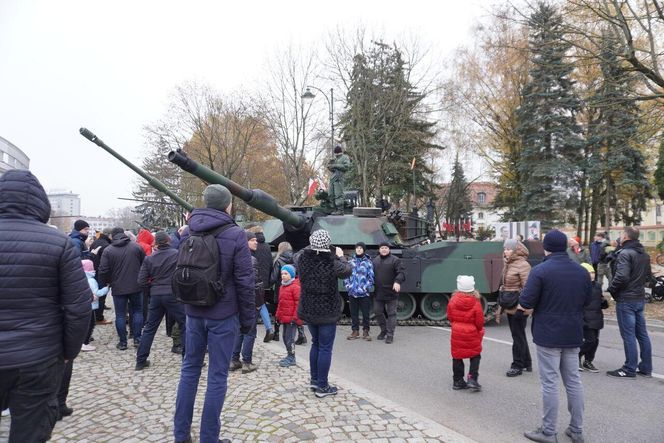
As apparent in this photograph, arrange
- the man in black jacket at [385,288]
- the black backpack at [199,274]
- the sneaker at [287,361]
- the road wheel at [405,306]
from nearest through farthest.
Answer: the black backpack at [199,274] → the sneaker at [287,361] → the man in black jacket at [385,288] → the road wheel at [405,306]

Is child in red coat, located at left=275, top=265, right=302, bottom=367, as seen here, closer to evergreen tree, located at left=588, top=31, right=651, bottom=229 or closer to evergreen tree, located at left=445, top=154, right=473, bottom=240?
evergreen tree, located at left=588, top=31, right=651, bottom=229

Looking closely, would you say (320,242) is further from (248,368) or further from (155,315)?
(155,315)

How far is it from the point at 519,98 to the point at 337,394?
25026 millimetres

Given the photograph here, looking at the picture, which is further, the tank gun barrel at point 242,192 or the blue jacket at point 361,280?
the blue jacket at point 361,280

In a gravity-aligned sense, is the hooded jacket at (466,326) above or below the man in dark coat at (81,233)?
below

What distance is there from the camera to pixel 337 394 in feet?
16.0

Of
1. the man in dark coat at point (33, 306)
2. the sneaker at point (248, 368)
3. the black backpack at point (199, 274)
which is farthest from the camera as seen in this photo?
the sneaker at point (248, 368)

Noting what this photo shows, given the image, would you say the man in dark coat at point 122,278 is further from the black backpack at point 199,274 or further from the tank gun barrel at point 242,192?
the black backpack at point 199,274

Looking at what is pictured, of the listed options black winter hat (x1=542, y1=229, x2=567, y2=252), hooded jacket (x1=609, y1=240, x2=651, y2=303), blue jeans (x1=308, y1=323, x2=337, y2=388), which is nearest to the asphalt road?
blue jeans (x1=308, y1=323, x2=337, y2=388)

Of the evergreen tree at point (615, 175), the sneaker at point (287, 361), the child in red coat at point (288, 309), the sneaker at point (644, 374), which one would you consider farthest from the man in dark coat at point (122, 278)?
the evergreen tree at point (615, 175)

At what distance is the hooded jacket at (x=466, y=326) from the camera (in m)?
5.25

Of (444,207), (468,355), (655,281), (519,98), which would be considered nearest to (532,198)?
Answer: (519,98)

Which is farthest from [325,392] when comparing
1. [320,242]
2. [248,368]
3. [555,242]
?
[555,242]

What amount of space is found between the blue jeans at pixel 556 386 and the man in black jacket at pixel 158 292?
→ 4261 mm
